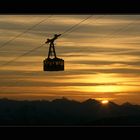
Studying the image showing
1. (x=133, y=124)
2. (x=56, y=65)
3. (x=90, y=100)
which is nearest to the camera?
(x=133, y=124)

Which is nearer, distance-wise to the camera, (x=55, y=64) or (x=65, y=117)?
(x=65, y=117)

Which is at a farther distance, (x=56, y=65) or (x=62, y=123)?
(x=56, y=65)

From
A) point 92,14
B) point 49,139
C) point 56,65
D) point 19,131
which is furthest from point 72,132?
point 56,65

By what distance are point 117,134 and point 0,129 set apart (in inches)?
15.9

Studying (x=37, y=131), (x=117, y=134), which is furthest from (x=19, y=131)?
(x=117, y=134)

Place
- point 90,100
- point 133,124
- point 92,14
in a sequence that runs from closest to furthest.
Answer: point 92,14
point 133,124
point 90,100

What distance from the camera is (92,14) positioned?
1.35 m

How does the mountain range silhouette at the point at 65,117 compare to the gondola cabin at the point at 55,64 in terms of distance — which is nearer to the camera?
the mountain range silhouette at the point at 65,117

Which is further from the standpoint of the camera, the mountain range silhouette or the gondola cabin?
the gondola cabin

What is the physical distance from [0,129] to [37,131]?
128 millimetres
